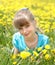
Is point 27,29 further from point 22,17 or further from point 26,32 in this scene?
point 22,17

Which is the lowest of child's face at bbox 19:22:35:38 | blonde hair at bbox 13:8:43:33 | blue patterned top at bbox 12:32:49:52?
blue patterned top at bbox 12:32:49:52

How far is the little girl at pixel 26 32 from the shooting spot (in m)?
3.62

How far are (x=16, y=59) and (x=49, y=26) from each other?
1783 mm

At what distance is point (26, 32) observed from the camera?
3.59m

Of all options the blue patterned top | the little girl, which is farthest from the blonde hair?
the blue patterned top

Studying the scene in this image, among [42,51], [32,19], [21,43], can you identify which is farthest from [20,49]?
[42,51]

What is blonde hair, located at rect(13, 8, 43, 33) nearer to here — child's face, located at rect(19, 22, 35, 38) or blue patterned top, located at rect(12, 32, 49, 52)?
child's face, located at rect(19, 22, 35, 38)

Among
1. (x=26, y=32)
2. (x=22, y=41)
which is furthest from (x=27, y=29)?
(x=22, y=41)

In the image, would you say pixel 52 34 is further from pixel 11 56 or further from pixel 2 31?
pixel 11 56

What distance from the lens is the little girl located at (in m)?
3.62

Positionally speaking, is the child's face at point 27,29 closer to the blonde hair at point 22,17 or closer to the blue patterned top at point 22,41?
the blonde hair at point 22,17

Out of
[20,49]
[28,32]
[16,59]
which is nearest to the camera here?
[16,59]

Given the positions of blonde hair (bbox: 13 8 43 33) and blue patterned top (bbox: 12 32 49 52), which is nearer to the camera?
blonde hair (bbox: 13 8 43 33)

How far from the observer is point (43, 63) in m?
3.13
